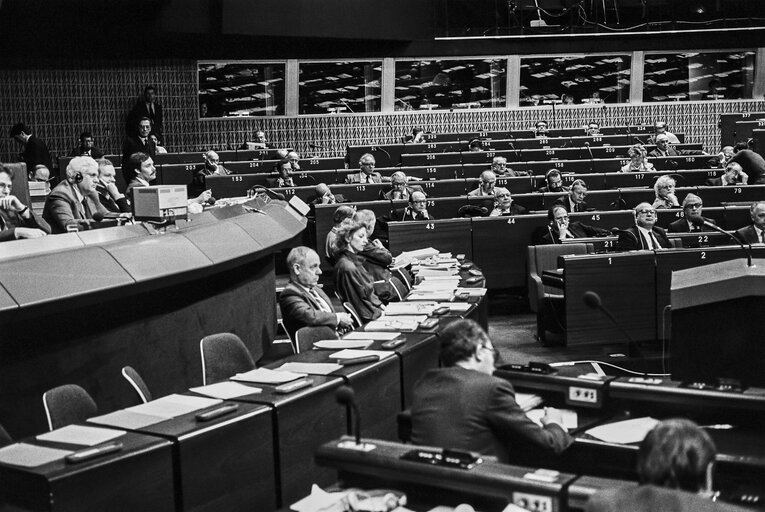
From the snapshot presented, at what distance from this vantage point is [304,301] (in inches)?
239

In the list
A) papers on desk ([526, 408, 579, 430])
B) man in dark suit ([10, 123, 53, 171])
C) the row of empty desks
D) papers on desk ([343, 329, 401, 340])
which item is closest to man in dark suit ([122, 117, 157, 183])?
man in dark suit ([10, 123, 53, 171])

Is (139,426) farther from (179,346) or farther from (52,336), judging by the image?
(179,346)

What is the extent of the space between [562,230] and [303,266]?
3.85 metres

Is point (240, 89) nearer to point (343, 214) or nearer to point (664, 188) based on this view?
point (664, 188)

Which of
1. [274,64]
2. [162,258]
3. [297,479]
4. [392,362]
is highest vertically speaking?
[274,64]

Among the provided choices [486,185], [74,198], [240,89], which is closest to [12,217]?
Result: [74,198]

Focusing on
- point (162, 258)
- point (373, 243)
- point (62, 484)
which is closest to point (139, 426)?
point (62, 484)

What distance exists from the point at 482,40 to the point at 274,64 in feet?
12.0

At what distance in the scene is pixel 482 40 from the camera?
17.6m

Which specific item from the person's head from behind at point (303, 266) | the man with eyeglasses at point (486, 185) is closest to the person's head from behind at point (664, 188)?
the man with eyeglasses at point (486, 185)

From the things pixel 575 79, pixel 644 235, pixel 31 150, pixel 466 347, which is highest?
pixel 575 79

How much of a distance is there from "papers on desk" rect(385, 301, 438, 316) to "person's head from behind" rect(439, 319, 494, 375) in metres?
2.08

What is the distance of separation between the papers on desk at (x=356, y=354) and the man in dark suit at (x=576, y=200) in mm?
6072

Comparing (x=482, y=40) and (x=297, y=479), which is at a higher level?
(x=482, y=40)
